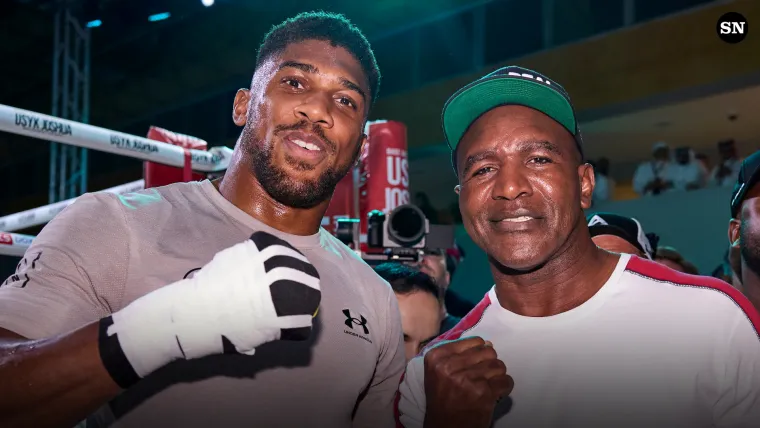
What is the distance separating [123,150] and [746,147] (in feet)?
31.5

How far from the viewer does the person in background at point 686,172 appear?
23.5 ft

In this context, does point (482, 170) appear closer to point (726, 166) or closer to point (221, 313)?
point (221, 313)

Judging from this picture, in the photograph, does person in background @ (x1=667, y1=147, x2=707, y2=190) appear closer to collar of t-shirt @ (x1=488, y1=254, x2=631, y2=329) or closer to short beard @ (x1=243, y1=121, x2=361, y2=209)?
collar of t-shirt @ (x1=488, y1=254, x2=631, y2=329)

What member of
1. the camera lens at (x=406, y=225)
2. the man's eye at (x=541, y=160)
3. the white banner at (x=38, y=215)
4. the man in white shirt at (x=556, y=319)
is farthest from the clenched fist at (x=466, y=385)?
the white banner at (x=38, y=215)

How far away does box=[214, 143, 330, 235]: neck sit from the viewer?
5.80ft

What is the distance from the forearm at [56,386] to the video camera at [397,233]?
1574 mm

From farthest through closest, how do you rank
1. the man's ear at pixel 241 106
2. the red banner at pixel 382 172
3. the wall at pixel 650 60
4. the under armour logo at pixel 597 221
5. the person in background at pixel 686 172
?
the wall at pixel 650 60 < the person in background at pixel 686 172 < the red banner at pixel 382 172 < the under armour logo at pixel 597 221 < the man's ear at pixel 241 106

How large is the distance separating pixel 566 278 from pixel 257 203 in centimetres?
87

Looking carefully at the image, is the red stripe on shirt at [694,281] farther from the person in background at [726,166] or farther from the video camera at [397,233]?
the person in background at [726,166]

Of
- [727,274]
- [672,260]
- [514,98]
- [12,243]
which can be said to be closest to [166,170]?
[12,243]

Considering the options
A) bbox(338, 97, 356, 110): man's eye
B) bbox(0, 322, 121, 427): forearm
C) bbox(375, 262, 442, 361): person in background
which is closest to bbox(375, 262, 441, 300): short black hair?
bbox(375, 262, 442, 361): person in background

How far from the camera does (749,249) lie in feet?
6.64

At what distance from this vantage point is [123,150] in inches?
95.0

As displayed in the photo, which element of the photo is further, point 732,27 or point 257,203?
point 732,27
